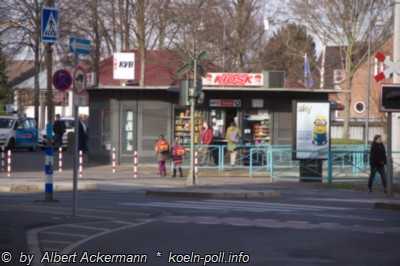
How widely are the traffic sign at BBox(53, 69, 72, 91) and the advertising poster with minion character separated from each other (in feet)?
45.3

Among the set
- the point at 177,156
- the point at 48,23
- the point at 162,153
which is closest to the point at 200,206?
the point at 48,23

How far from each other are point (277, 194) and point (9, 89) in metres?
65.9

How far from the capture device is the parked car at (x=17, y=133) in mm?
51969

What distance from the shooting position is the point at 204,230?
16812 millimetres

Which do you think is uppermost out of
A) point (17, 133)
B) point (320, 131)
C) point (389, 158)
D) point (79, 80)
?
point (79, 80)

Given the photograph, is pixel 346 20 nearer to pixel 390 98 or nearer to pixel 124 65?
pixel 124 65

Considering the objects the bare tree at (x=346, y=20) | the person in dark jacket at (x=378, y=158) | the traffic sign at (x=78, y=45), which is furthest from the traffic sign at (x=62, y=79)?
the bare tree at (x=346, y=20)

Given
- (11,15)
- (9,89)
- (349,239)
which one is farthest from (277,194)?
(9,89)

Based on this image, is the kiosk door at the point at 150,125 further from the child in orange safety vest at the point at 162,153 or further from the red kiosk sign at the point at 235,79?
the child in orange safety vest at the point at 162,153

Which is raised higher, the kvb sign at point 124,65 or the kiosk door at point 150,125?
the kvb sign at point 124,65

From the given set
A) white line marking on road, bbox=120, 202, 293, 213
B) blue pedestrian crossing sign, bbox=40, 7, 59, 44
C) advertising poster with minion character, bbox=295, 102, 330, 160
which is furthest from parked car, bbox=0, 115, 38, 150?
blue pedestrian crossing sign, bbox=40, 7, 59, 44

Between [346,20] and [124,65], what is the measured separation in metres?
14.8

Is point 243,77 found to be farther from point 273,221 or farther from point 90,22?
point 273,221

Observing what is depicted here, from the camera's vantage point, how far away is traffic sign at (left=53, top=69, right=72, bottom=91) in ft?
66.5
